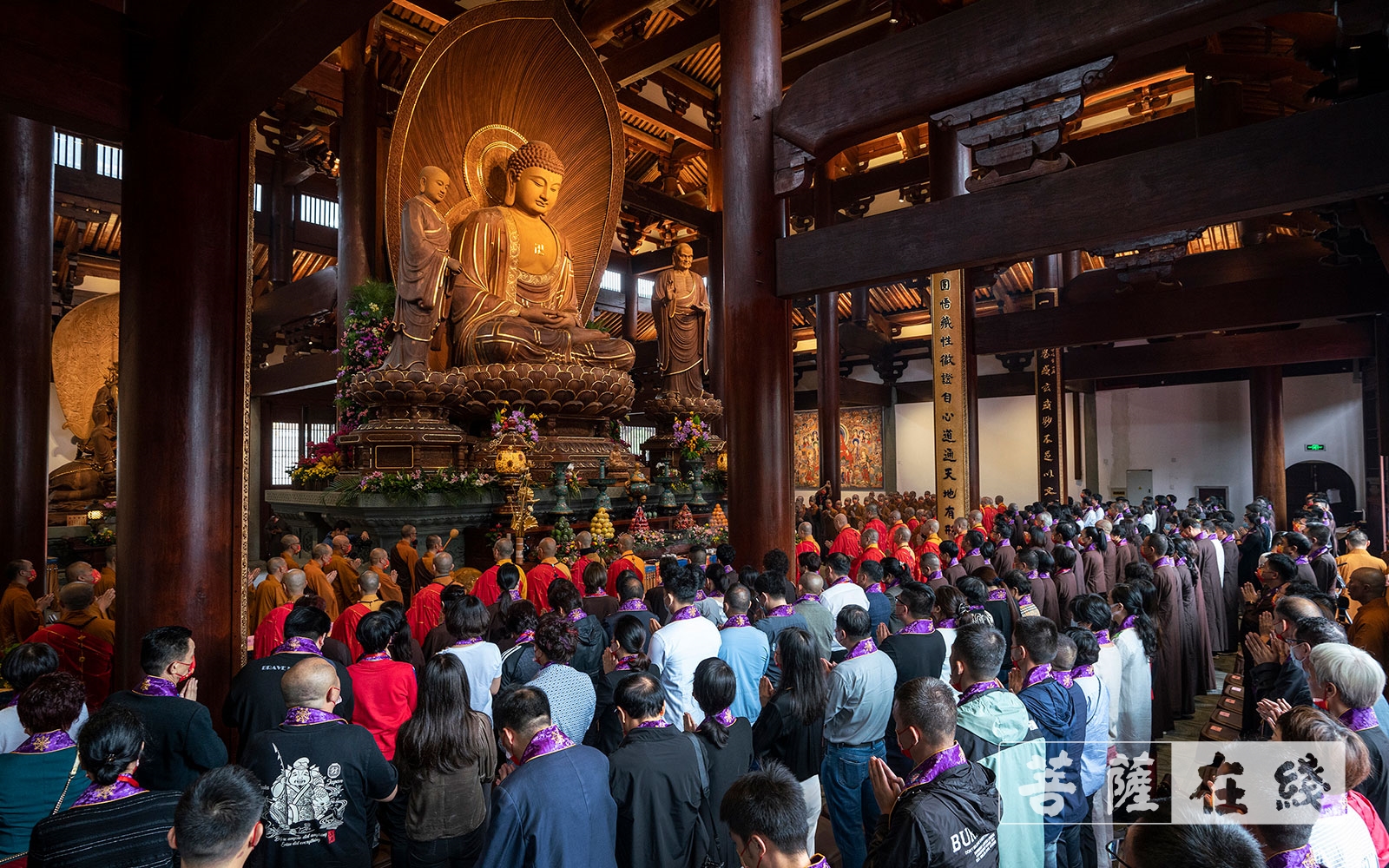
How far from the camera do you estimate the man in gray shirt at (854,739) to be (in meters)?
2.98

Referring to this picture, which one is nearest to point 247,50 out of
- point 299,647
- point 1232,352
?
point 299,647

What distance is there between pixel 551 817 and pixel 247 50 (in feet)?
9.72

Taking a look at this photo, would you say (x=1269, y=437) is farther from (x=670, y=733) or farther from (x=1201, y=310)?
(x=670, y=733)

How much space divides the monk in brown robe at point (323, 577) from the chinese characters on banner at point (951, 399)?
22.5 feet

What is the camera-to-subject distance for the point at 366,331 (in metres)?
9.60

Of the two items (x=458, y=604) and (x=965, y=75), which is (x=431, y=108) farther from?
(x=458, y=604)

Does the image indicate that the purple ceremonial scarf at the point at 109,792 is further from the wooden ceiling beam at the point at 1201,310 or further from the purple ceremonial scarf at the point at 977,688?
the wooden ceiling beam at the point at 1201,310

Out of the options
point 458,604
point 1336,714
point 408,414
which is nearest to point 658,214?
point 408,414

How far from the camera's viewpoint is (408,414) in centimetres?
898

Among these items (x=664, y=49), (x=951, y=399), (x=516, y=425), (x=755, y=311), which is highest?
(x=664, y=49)

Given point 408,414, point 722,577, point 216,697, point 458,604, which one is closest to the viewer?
point 458,604

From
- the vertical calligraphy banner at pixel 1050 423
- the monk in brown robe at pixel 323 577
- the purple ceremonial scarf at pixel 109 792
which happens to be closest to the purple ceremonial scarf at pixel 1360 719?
the purple ceremonial scarf at pixel 109 792

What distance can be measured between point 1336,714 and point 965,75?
396 centimetres

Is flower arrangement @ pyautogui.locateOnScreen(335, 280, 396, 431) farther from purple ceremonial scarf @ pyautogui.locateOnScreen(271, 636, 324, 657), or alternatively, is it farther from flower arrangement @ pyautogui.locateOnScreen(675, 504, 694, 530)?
purple ceremonial scarf @ pyautogui.locateOnScreen(271, 636, 324, 657)
